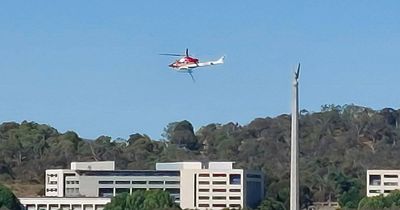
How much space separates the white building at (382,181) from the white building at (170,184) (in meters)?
11.7

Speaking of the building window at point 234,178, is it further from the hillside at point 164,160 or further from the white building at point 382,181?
the white building at point 382,181

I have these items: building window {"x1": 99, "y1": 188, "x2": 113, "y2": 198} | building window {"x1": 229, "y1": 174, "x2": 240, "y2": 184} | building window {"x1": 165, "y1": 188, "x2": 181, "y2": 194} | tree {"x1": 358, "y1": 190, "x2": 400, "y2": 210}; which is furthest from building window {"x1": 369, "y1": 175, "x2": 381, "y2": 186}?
building window {"x1": 99, "y1": 188, "x2": 113, "y2": 198}

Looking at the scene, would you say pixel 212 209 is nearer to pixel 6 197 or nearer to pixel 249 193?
pixel 249 193

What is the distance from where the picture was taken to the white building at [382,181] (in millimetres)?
151250

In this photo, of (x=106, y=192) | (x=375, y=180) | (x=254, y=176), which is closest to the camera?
(x=106, y=192)

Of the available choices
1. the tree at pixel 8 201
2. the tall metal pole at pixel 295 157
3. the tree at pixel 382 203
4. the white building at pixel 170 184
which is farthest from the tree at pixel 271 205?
the tall metal pole at pixel 295 157

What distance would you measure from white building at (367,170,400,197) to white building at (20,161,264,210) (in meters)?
11.7

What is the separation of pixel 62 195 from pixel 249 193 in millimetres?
19914

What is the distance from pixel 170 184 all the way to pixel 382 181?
23.2 m

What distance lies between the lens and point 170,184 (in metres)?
149

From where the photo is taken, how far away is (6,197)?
13125cm

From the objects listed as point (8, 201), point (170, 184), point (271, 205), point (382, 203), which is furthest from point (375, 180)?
point (8, 201)

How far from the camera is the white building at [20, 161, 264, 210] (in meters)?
145

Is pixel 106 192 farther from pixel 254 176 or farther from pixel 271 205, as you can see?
pixel 271 205
